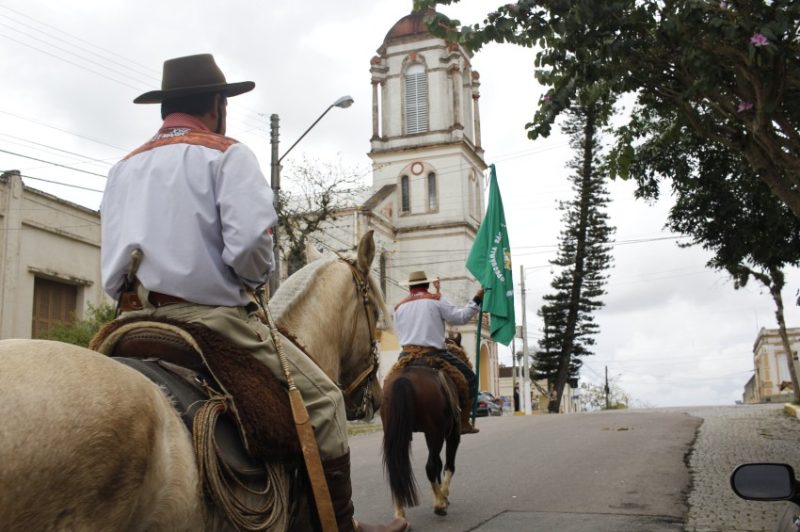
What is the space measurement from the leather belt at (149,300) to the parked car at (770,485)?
2.14 m

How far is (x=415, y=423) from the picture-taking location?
7.79 meters

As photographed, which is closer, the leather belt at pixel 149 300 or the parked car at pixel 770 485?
the parked car at pixel 770 485

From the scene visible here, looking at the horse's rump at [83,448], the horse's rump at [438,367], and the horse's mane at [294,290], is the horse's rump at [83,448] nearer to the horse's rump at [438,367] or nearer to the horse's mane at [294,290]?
the horse's mane at [294,290]

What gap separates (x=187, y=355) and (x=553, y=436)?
13.1 meters

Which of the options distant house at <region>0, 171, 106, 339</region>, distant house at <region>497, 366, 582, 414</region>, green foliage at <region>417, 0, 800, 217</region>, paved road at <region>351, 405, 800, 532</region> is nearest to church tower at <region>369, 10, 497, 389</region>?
distant house at <region>497, 366, 582, 414</region>

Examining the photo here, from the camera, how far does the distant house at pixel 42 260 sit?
1852 centimetres

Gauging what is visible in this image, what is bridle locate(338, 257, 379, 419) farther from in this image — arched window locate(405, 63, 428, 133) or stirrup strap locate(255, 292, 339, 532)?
arched window locate(405, 63, 428, 133)

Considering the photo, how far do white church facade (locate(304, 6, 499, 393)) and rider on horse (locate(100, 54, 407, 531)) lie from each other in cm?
4925

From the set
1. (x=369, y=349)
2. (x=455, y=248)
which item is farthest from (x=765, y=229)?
(x=455, y=248)

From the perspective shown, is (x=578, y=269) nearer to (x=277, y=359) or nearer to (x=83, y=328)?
(x=83, y=328)

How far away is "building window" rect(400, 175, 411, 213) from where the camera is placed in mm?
55188

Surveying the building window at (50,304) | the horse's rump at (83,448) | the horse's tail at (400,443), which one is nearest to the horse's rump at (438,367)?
the horse's tail at (400,443)

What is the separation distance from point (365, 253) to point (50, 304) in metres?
18.4

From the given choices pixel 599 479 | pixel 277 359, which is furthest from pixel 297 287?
pixel 599 479
